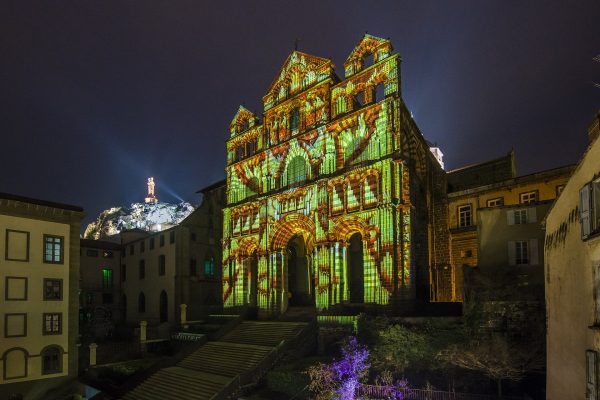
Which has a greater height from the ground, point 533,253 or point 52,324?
point 533,253

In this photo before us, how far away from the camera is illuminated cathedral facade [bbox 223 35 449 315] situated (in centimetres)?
3162

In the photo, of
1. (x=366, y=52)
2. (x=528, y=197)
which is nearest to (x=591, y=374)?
A: (x=528, y=197)

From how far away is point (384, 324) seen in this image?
26.2 m

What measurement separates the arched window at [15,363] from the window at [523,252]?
30934 millimetres

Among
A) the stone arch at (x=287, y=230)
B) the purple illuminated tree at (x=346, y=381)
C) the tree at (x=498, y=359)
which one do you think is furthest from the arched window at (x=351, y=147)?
the tree at (x=498, y=359)

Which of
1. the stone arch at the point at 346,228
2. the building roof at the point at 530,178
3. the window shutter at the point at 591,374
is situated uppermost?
the building roof at the point at 530,178

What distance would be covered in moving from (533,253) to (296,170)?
63.1 ft

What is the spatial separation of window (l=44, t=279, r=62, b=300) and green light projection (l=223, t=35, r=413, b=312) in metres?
14.0

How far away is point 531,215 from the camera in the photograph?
2678 centimetres

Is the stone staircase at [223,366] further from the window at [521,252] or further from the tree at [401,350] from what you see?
the window at [521,252]

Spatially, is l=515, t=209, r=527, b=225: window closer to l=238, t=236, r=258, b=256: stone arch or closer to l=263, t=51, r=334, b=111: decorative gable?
l=263, t=51, r=334, b=111: decorative gable

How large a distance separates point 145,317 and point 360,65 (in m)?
33.4

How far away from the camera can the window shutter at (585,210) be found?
11.8 metres

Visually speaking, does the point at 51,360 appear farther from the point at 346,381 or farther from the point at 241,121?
the point at 241,121
